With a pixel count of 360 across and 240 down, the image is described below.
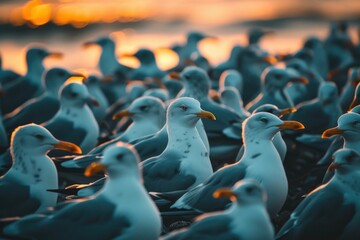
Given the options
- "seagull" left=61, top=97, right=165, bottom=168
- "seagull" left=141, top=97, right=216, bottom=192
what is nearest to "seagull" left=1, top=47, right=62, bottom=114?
"seagull" left=61, top=97, right=165, bottom=168

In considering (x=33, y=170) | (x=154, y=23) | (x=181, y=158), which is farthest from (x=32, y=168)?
(x=154, y=23)

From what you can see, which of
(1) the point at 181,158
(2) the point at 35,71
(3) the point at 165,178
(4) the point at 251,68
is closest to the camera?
(3) the point at 165,178

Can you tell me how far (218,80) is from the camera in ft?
55.5

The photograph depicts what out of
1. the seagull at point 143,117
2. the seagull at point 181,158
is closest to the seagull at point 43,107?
the seagull at point 143,117

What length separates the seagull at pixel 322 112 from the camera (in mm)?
11648

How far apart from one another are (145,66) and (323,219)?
10.9 meters

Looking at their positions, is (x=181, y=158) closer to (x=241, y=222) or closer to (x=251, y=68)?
(x=241, y=222)

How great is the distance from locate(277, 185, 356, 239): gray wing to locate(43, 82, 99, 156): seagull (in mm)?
4174

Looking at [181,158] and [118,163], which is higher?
[118,163]

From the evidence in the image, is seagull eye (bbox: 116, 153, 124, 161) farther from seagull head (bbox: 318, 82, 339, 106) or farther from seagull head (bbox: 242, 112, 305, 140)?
seagull head (bbox: 318, 82, 339, 106)

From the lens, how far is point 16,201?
26.6 feet

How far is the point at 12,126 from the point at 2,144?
35.5 inches

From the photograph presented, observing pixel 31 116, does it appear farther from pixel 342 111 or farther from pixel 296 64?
pixel 296 64

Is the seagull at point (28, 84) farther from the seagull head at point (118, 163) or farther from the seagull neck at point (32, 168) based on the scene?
the seagull head at point (118, 163)
